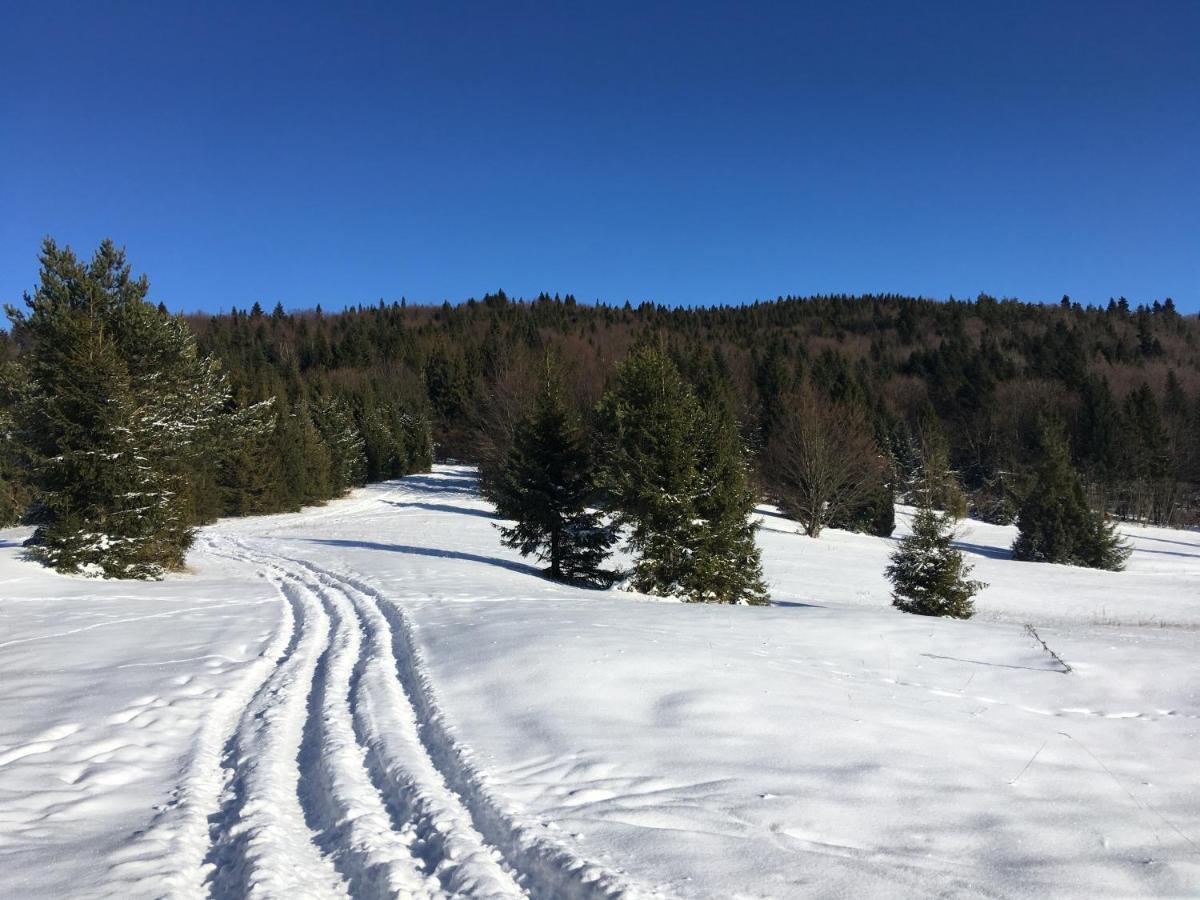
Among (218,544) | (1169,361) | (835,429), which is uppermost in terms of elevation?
(1169,361)

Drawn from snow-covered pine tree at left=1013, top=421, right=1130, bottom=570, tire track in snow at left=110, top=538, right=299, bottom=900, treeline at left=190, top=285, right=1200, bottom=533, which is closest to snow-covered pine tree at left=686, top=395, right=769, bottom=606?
treeline at left=190, top=285, right=1200, bottom=533

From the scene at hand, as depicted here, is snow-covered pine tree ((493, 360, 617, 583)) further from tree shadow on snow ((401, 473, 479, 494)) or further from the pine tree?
tree shadow on snow ((401, 473, 479, 494))

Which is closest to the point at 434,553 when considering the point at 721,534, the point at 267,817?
the point at 721,534

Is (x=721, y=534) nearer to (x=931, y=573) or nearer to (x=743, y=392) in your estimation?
(x=931, y=573)

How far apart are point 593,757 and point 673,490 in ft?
43.6

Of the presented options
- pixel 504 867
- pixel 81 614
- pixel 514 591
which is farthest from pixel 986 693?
pixel 81 614

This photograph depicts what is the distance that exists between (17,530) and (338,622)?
2676 cm

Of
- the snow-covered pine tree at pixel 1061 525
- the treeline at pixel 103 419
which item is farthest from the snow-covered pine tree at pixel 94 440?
the snow-covered pine tree at pixel 1061 525

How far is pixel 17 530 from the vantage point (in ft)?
96.5

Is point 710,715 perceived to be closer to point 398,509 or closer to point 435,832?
point 435,832

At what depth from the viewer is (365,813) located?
169 inches

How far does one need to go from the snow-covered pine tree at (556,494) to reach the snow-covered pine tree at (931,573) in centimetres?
772

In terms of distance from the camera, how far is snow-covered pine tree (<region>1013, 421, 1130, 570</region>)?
3444 cm

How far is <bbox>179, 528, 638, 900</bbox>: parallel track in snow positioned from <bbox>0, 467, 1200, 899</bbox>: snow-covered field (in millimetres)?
21
